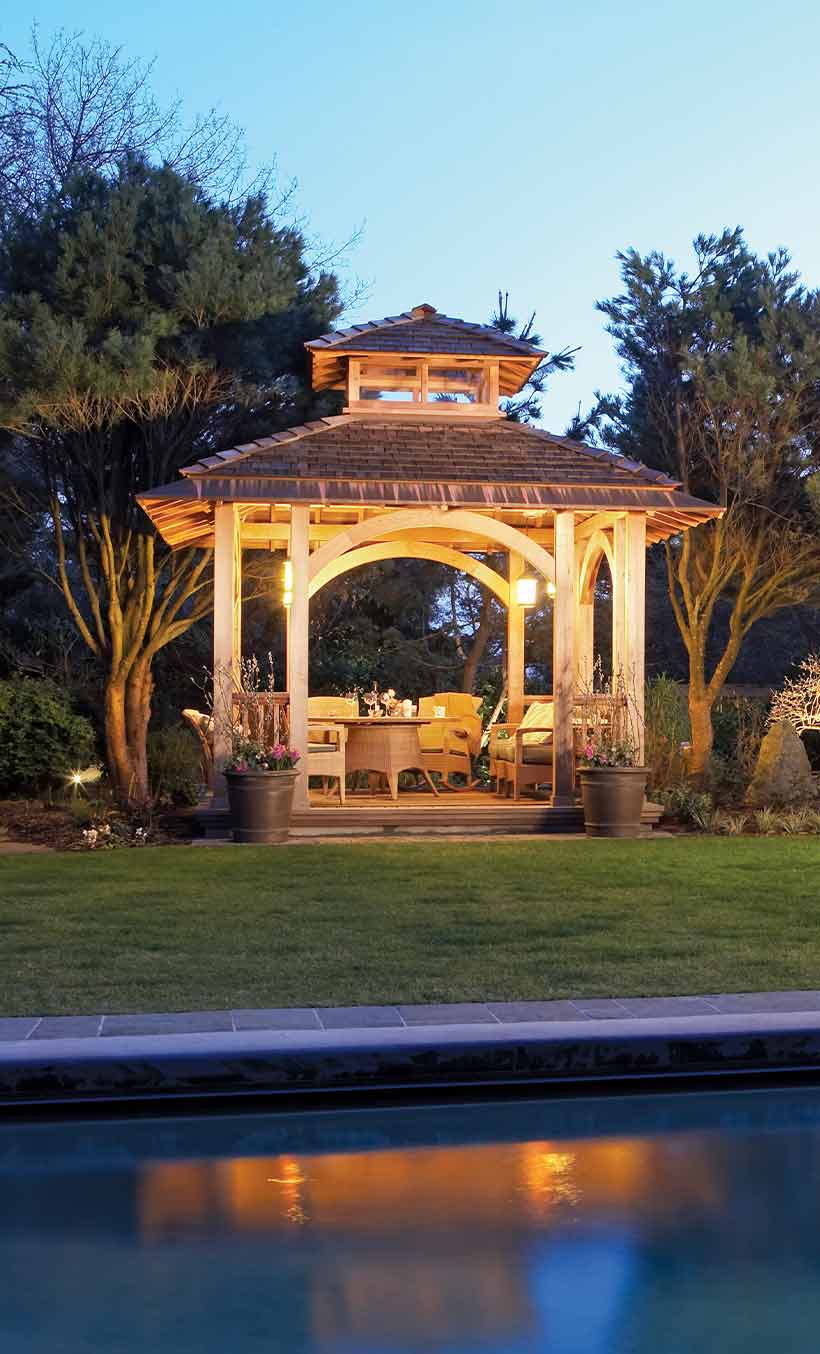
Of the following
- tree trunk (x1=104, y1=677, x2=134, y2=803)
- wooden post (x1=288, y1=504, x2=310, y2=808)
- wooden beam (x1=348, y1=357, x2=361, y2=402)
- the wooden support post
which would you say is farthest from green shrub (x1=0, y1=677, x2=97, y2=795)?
the wooden support post

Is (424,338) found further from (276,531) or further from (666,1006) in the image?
(666,1006)

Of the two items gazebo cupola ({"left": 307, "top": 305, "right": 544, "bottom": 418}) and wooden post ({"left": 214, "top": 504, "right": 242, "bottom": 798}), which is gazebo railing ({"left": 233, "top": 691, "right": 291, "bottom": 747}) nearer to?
wooden post ({"left": 214, "top": 504, "right": 242, "bottom": 798})

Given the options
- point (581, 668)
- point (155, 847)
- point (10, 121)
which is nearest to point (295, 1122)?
point (155, 847)

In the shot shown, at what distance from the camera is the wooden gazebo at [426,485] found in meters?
13.5

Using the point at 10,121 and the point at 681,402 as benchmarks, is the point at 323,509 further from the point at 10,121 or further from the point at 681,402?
the point at 10,121

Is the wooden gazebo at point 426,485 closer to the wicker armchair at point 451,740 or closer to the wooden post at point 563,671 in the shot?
the wooden post at point 563,671

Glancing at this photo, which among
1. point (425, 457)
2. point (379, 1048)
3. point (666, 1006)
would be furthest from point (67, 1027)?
point (425, 457)

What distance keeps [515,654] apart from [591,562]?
1431mm

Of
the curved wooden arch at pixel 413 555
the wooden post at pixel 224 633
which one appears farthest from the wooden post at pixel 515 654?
the wooden post at pixel 224 633

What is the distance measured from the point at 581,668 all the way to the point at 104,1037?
10668mm

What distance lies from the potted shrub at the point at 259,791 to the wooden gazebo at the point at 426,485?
0.56 meters

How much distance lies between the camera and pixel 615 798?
43.0 ft

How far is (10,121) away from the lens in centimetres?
1866

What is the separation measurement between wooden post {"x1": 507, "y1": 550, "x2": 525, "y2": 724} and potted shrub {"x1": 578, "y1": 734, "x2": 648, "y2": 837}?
11.0 ft
